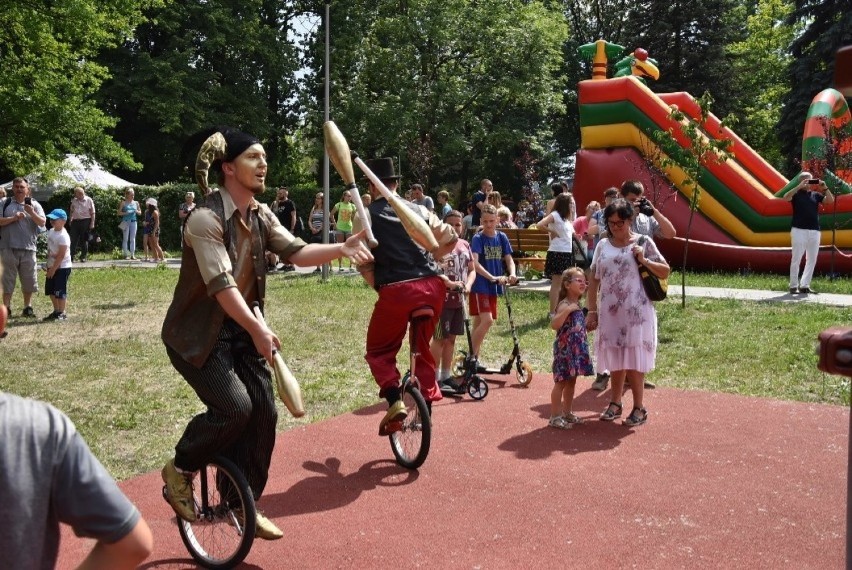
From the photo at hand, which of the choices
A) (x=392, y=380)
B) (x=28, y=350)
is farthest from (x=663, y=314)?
(x=28, y=350)

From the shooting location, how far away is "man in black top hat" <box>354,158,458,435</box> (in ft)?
21.0

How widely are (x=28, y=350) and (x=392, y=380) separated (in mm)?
6652

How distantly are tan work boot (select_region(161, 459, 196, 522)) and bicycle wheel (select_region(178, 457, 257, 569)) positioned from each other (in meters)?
0.07

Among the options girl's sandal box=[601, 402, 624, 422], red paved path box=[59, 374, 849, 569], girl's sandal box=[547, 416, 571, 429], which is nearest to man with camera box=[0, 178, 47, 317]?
red paved path box=[59, 374, 849, 569]

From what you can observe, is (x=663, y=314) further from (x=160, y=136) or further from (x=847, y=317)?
(x=160, y=136)

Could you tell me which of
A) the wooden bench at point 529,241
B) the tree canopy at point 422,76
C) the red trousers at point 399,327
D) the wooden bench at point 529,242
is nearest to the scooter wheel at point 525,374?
the red trousers at point 399,327

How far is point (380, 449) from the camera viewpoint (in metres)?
7.05

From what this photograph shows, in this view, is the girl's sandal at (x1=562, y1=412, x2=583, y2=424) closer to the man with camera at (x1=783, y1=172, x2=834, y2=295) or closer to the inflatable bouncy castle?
the man with camera at (x1=783, y1=172, x2=834, y2=295)

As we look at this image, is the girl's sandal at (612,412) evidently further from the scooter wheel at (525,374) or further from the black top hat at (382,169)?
the black top hat at (382,169)

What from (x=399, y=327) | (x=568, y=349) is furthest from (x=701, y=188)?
(x=399, y=327)

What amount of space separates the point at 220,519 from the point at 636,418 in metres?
4.07

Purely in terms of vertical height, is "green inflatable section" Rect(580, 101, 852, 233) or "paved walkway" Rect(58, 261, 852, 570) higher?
"green inflatable section" Rect(580, 101, 852, 233)

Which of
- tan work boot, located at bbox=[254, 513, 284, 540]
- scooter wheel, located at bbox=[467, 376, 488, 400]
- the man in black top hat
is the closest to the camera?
tan work boot, located at bbox=[254, 513, 284, 540]

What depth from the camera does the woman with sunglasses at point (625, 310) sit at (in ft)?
25.2
